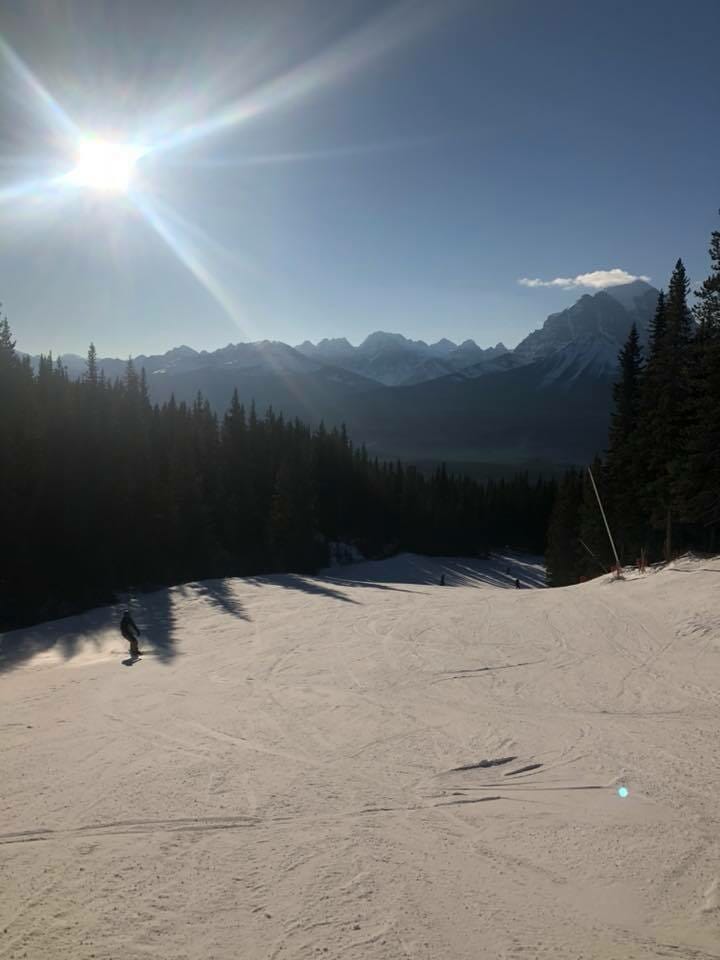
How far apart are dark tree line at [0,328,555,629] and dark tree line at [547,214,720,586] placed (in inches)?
1176

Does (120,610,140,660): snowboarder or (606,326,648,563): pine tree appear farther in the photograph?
(606,326,648,563): pine tree

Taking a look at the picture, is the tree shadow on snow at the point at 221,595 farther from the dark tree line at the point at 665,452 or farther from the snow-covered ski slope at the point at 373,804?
the dark tree line at the point at 665,452

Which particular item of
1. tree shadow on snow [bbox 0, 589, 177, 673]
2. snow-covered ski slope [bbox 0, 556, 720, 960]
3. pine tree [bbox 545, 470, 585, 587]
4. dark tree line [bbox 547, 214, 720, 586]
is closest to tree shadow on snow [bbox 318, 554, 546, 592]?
pine tree [bbox 545, 470, 585, 587]

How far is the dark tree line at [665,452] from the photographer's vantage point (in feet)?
84.2

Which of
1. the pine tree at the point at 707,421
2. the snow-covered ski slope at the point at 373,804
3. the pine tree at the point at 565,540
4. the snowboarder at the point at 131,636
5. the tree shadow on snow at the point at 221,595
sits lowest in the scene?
the pine tree at the point at 565,540

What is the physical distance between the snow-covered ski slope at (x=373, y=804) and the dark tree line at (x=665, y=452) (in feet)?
42.7

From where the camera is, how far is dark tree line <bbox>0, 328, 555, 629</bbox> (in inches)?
1577

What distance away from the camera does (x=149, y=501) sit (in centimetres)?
5038

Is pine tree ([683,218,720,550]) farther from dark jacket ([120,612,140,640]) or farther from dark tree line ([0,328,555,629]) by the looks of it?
dark tree line ([0,328,555,629])

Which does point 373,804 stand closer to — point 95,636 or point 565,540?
point 95,636

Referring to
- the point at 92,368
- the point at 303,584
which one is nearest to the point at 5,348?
the point at 92,368

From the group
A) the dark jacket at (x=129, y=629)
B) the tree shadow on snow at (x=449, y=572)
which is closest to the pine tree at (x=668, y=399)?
the tree shadow on snow at (x=449, y=572)

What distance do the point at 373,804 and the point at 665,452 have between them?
3226 centimetres

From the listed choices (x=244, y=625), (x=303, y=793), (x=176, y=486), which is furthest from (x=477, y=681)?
(x=176, y=486)
